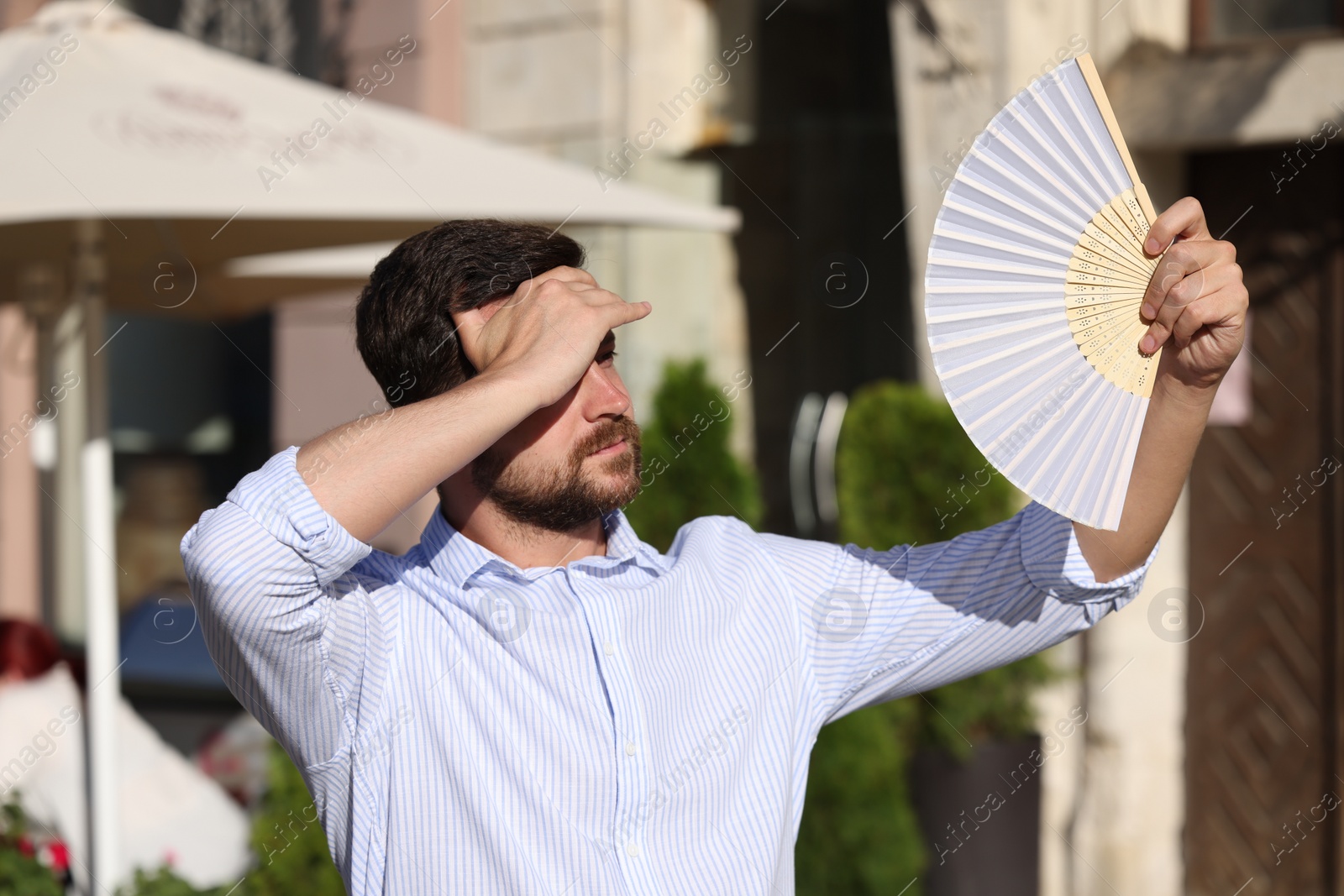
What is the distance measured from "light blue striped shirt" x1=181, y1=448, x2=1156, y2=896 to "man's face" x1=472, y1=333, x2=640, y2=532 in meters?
0.08

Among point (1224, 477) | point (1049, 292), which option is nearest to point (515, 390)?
point (1049, 292)

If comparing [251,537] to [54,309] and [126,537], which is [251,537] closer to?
[54,309]

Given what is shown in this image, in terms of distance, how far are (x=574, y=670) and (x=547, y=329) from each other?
0.39 meters

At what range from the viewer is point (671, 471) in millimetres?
4105

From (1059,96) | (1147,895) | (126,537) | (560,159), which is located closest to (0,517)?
(126,537)

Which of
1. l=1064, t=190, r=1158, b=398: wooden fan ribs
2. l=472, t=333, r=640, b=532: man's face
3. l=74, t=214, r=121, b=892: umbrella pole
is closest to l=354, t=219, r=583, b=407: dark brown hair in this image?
l=472, t=333, r=640, b=532: man's face

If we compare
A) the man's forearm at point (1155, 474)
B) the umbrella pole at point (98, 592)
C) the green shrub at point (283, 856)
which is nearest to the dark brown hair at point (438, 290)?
the man's forearm at point (1155, 474)

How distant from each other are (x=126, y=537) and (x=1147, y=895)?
479 cm

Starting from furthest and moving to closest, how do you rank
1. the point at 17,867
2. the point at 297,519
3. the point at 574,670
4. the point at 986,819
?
the point at 986,819, the point at 17,867, the point at 574,670, the point at 297,519

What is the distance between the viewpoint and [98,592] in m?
3.23

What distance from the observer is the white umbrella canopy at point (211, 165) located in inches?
105

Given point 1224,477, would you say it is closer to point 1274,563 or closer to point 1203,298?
point 1274,563

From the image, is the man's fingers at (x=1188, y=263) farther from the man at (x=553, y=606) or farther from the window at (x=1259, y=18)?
the window at (x=1259, y=18)

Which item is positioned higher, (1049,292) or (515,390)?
(515,390)
